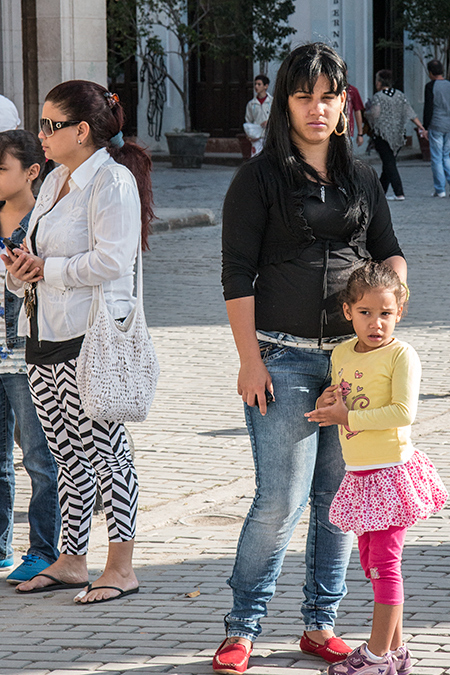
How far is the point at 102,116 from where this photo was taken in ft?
14.2

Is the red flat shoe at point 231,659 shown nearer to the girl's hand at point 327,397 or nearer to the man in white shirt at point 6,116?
the girl's hand at point 327,397

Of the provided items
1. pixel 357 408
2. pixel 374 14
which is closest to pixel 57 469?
pixel 357 408

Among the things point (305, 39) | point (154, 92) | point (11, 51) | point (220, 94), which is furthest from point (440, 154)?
point (154, 92)

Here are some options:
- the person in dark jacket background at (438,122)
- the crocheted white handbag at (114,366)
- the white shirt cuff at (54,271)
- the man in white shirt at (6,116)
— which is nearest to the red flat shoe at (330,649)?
the crocheted white handbag at (114,366)

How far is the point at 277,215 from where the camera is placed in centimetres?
352

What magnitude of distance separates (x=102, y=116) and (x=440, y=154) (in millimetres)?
16141

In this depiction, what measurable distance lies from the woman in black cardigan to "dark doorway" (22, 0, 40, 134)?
724 cm

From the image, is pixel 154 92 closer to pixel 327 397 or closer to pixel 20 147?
pixel 20 147

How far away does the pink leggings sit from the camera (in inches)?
135

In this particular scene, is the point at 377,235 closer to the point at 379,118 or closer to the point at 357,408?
the point at 357,408

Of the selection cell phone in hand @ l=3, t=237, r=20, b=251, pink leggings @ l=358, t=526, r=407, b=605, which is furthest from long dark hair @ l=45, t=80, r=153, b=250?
pink leggings @ l=358, t=526, r=407, b=605

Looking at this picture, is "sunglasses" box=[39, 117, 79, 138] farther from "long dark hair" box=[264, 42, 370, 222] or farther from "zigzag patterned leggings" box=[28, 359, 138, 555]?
"long dark hair" box=[264, 42, 370, 222]

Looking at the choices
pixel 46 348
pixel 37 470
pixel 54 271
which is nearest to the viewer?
pixel 54 271

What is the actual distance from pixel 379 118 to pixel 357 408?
16.9 meters
